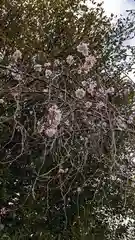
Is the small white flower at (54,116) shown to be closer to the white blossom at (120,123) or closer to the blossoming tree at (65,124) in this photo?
the blossoming tree at (65,124)

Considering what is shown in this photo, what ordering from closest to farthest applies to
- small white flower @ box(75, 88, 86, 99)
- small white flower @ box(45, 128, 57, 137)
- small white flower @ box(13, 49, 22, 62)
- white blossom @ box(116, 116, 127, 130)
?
white blossom @ box(116, 116, 127, 130)
small white flower @ box(75, 88, 86, 99)
small white flower @ box(45, 128, 57, 137)
small white flower @ box(13, 49, 22, 62)

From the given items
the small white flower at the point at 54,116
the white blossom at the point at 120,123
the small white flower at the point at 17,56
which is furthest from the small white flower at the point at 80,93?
the small white flower at the point at 17,56

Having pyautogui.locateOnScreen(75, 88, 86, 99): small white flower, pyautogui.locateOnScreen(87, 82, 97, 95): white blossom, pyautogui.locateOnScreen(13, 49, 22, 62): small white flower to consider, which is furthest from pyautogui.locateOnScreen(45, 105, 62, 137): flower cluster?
pyautogui.locateOnScreen(13, 49, 22, 62): small white flower

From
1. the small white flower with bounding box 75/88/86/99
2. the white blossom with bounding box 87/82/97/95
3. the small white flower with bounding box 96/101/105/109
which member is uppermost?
the white blossom with bounding box 87/82/97/95

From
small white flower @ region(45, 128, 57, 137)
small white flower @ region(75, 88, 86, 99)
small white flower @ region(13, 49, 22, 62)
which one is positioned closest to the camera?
small white flower @ region(75, 88, 86, 99)

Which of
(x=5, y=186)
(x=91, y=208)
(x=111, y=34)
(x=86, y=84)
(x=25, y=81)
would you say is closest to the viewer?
(x=25, y=81)

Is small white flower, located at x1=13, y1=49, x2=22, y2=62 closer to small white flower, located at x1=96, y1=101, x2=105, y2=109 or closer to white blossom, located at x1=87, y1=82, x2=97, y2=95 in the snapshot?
white blossom, located at x1=87, y1=82, x2=97, y2=95

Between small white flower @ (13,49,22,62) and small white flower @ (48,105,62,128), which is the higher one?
small white flower @ (13,49,22,62)

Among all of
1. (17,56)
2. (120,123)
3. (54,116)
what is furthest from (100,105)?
(17,56)

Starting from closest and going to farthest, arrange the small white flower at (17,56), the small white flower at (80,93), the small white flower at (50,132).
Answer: the small white flower at (80,93) → the small white flower at (50,132) → the small white flower at (17,56)

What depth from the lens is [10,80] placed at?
3717mm

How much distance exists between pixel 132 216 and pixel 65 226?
0.82m

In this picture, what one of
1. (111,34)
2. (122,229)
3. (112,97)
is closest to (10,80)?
(112,97)

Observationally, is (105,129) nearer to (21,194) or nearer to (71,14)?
(21,194)
